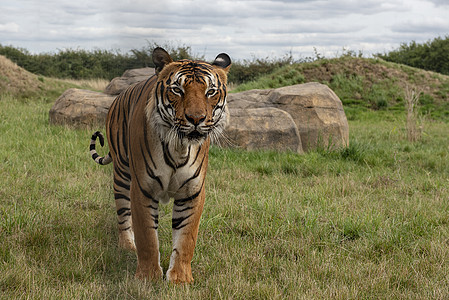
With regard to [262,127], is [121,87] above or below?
above

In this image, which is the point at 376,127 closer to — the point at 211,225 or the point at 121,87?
the point at 121,87

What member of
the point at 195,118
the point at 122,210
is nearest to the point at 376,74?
the point at 122,210

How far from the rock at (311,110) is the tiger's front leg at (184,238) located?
528 cm

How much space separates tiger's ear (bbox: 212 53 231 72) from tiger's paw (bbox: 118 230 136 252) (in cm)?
180

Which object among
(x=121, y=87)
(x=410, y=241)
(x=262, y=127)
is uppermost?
(x=121, y=87)

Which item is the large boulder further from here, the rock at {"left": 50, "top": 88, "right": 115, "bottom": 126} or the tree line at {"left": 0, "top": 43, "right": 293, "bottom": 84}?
the tree line at {"left": 0, "top": 43, "right": 293, "bottom": 84}

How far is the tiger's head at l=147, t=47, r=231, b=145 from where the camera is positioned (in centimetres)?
276

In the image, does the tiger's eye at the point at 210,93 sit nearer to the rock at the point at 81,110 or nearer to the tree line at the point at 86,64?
the rock at the point at 81,110

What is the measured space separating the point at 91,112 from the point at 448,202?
714cm

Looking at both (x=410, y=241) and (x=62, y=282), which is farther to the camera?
(x=410, y=241)

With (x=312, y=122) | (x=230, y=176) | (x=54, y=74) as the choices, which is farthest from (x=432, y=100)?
(x=54, y=74)

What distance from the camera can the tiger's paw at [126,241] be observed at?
405 cm

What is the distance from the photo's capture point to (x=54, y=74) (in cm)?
3028

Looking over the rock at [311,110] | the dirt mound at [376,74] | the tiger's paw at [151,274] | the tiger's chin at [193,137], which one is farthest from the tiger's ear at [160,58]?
the dirt mound at [376,74]
